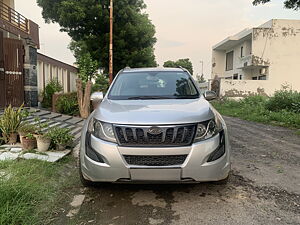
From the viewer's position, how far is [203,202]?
294cm

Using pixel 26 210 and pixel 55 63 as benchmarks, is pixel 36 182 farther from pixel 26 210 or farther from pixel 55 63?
pixel 55 63

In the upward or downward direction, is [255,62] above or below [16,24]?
below

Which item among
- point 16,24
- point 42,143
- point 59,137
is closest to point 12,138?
point 42,143

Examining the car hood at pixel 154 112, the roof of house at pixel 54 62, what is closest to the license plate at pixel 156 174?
the car hood at pixel 154 112

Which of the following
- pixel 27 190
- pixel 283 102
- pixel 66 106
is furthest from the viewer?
pixel 283 102

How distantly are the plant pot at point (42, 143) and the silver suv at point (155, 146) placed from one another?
187cm

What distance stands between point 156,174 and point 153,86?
69.2 inches

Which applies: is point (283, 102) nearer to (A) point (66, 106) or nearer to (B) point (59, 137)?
(A) point (66, 106)

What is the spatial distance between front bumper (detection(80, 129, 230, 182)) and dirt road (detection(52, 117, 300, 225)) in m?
0.36

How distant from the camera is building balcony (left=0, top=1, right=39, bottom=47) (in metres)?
9.73

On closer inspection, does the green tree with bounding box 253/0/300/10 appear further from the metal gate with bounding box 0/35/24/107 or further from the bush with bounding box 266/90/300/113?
the metal gate with bounding box 0/35/24/107

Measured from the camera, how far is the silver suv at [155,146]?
262 cm

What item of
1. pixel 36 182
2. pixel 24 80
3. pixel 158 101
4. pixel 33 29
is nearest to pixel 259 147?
pixel 158 101

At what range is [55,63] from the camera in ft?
52.9
